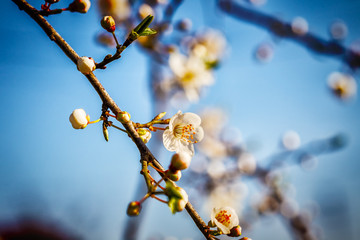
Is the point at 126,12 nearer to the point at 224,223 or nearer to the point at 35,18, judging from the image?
the point at 35,18

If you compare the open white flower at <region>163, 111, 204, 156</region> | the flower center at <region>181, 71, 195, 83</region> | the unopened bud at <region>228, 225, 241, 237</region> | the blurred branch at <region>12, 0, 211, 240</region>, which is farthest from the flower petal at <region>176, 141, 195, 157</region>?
the flower center at <region>181, 71, 195, 83</region>

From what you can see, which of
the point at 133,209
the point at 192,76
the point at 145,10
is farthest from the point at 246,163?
the point at 133,209

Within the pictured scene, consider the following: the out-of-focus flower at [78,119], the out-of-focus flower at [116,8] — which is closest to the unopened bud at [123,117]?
the out-of-focus flower at [78,119]

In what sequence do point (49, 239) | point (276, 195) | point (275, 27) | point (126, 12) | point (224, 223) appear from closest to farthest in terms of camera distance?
point (224, 223) → point (126, 12) → point (275, 27) → point (276, 195) → point (49, 239)

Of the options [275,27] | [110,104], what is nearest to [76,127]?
[110,104]

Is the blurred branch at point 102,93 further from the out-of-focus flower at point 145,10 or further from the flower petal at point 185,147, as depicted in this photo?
the out-of-focus flower at point 145,10

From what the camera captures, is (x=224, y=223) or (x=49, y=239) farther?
(x=49, y=239)

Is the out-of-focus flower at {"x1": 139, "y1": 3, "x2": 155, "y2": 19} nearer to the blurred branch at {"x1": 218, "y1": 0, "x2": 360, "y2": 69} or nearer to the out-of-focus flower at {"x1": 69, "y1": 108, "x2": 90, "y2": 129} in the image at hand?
the blurred branch at {"x1": 218, "y1": 0, "x2": 360, "y2": 69}
